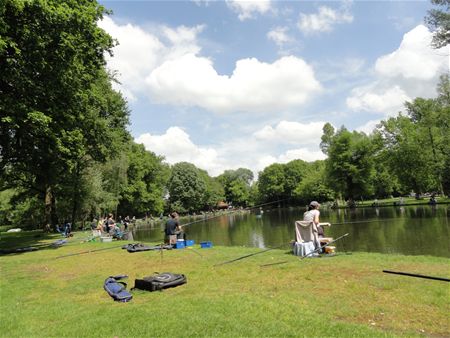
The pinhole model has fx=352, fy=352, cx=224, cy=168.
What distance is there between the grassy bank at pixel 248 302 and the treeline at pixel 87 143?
898 cm

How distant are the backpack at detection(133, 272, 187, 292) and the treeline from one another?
31.7 feet

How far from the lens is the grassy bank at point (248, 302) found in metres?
5.44

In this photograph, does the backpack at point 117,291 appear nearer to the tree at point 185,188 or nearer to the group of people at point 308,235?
the group of people at point 308,235

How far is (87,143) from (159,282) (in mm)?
16072

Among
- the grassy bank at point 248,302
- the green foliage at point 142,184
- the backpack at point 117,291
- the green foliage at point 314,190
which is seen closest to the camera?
the grassy bank at point 248,302

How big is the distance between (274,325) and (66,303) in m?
4.65

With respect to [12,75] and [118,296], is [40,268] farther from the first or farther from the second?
[12,75]

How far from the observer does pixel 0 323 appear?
6.24m

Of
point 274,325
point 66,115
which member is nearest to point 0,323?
point 274,325

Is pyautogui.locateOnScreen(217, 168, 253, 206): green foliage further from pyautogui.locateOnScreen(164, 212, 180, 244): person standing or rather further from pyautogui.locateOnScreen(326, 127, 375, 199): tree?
pyautogui.locateOnScreen(164, 212, 180, 244): person standing

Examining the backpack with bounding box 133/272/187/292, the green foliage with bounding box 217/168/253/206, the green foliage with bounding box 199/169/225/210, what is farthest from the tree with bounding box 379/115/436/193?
the green foliage with bounding box 217/168/253/206

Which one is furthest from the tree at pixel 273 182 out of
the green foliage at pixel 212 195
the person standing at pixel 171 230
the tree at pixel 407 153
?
the person standing at pixel 171 230

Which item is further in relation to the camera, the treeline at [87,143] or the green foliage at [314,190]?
the green foliage at [314,190]

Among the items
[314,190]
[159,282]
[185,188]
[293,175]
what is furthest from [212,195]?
[159,282]
